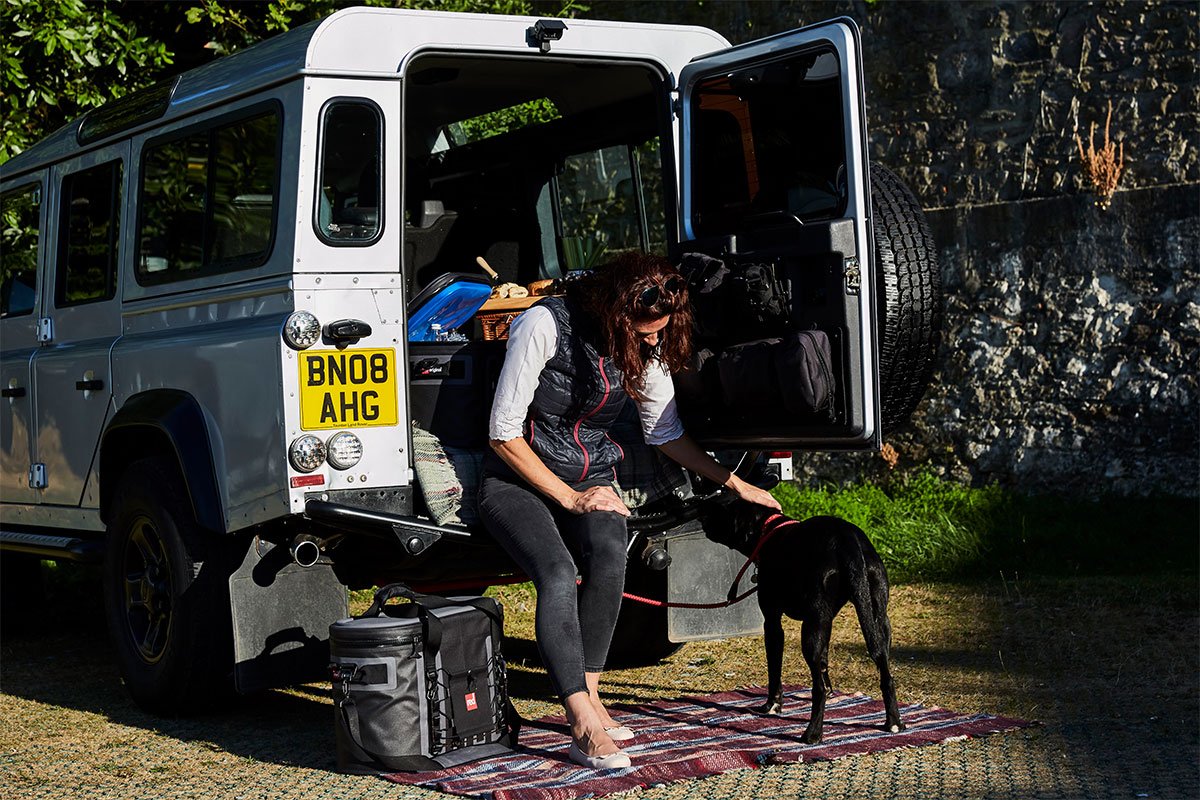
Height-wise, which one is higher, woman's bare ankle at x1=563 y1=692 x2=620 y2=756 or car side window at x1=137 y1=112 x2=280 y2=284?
car side window at x1=137 y1=112 x2=280 y2=284

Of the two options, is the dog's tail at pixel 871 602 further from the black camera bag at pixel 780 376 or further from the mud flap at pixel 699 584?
the mud flap at pixel 699 584

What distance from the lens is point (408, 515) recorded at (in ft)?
18.2

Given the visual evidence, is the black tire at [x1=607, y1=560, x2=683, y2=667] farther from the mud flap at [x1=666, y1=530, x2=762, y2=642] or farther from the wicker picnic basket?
the wicker picnic basket

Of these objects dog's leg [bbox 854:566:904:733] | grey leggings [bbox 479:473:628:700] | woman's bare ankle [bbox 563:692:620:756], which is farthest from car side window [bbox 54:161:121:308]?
dog's leg [bbox 854:566:904:733]

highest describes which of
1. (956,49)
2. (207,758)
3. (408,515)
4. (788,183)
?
(956,49)

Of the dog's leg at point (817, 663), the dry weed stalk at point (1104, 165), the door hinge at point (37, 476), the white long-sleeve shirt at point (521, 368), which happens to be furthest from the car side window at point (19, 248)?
the dry weed stalk at point (1104, 165)

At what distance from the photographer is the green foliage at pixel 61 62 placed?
9016 mm

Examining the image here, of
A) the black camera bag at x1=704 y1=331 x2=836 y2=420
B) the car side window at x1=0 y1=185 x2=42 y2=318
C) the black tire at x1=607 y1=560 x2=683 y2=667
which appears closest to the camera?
the black camera bag at x1=704 y1=331 x2=836 y2=420

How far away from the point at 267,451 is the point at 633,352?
4.33 ft

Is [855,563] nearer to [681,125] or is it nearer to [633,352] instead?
[633,352]

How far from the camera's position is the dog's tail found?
17.6ft

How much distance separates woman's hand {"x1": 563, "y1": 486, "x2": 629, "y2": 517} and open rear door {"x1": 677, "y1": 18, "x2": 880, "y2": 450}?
1.79 ft

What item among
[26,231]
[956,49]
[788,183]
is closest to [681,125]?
[788,183]

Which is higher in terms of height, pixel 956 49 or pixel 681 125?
pixel 956 49
